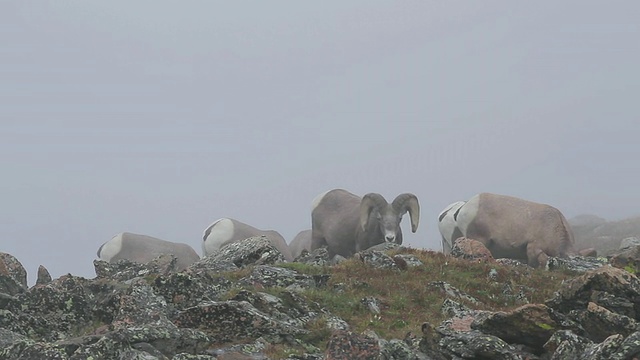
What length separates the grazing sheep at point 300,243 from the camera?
149ft

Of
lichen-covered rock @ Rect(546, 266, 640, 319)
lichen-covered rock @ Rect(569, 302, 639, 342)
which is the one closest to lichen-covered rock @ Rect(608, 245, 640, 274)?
lichen-covered rock @ Rect(546, 266, 640, 319)

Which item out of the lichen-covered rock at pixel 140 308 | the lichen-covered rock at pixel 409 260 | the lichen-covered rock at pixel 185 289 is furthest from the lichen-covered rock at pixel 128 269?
the lichen-covered rock at pixel 140 308

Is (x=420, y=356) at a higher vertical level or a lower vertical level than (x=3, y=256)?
lower

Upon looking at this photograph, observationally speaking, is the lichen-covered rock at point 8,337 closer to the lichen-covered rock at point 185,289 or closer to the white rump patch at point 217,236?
the lichen-covered rock at point 185,289

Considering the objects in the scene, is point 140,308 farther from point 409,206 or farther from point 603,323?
point 409,206

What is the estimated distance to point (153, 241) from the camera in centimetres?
4116

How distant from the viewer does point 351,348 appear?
10.7 m

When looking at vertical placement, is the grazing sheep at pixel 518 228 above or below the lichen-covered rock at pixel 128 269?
below

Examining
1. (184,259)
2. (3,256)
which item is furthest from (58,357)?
(184,259)

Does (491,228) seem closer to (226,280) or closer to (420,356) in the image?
(226,280)

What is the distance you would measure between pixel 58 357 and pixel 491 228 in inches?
994

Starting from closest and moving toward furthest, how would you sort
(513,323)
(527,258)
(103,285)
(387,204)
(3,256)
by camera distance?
(513,323), (103,285), (3,256), (527,258), (387,204)

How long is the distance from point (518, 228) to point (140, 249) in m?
18.5

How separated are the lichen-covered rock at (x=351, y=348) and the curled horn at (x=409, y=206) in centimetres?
2382
